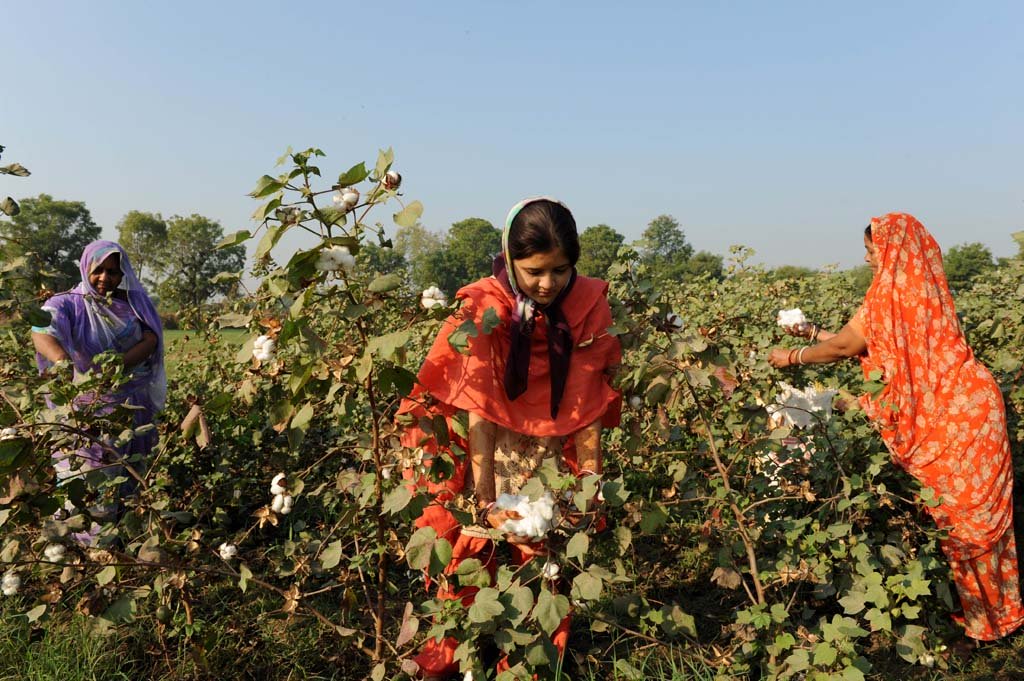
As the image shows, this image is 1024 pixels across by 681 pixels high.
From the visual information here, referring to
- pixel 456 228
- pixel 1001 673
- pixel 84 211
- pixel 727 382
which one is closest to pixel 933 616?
pixel 1001 673

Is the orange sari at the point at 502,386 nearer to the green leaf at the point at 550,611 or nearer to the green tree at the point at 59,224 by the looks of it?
the green leaf at the point at 550,611

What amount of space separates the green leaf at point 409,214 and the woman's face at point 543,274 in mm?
376

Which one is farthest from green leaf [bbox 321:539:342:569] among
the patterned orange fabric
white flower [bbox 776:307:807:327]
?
the patterned orange fabric

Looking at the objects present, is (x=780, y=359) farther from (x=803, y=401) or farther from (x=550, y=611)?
(x=550, y=611)

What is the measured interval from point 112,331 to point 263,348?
2308 millimetres

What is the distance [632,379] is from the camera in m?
1.79

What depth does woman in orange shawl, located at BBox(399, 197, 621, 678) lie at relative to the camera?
1.71 meters

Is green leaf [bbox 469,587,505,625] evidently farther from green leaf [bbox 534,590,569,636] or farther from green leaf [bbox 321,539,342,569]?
green leaf [bbox 321,539,342,569]

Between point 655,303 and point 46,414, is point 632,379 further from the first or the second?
point 46,414

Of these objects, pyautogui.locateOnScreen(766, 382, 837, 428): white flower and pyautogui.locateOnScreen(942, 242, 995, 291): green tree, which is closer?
pyautogui.locateOnScreen(766, 382, 837, 428): white flower

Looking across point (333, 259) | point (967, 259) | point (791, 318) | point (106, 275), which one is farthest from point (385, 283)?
point (967, 259)

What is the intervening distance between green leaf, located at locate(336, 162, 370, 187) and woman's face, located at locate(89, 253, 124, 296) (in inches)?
92.0

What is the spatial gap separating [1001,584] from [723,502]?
4.34 feet

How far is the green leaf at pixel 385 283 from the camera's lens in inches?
55.6
